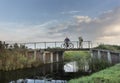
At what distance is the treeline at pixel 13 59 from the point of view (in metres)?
34.8

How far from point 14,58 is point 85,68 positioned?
361 inches

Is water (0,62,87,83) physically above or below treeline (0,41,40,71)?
below

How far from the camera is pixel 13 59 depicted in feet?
118

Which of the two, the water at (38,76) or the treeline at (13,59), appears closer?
the water at (38,76)

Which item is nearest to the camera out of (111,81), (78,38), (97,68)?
(111,81)

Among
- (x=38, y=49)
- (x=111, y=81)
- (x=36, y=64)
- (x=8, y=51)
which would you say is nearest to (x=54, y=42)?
(x=38, y=49)

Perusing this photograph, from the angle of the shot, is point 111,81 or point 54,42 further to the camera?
point 54,42

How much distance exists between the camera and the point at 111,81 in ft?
48.5

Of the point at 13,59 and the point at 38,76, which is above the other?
the point at 13,59

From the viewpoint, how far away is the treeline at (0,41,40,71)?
34.8 m

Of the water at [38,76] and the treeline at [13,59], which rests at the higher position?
the treeline at [13,59]

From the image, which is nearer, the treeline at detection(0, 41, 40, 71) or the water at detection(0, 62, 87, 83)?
the water at detection(0, 62, 87, 83)

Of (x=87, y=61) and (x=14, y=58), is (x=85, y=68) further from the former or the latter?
(x=14, y=58)

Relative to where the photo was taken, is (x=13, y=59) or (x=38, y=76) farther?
(x=13, y=59)
